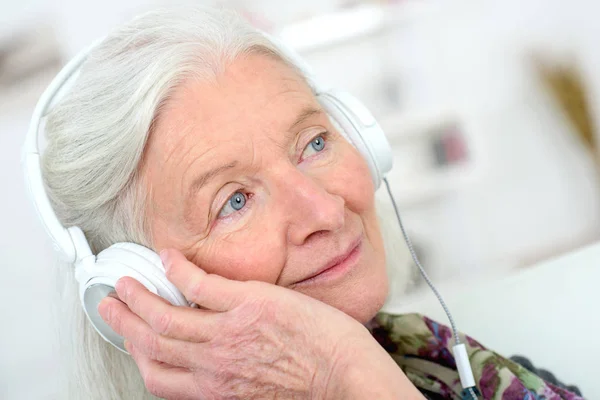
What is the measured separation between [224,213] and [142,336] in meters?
0.28

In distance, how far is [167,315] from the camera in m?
1.12

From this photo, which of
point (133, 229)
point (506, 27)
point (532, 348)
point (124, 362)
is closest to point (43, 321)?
point (124, 362)

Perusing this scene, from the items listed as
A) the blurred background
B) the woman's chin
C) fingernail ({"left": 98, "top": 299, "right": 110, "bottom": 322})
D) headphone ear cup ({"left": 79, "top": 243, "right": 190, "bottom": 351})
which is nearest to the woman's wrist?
the woman's chin

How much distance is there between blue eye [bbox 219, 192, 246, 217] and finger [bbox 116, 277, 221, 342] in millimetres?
214

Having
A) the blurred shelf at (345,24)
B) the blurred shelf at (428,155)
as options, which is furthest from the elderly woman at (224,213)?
the blurred shelf at (428,155)

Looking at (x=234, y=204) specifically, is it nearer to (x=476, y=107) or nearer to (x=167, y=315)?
(x=167, y=315)

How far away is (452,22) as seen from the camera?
3.17m

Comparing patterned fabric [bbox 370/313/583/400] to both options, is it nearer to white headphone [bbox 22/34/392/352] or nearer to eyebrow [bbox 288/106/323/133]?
white headphone [bbox 22/34/392/352]

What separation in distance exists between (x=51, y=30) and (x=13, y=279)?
0.95 metres

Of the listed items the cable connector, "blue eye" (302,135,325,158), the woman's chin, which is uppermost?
"blue eye" (302,135,325,158)

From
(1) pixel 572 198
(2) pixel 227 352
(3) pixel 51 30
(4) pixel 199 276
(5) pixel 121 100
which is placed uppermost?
(3) pixel 51 30

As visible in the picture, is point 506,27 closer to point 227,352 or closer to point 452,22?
point 452,22

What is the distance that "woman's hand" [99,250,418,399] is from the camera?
1.06 metres

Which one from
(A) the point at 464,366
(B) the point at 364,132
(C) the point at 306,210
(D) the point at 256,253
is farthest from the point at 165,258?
(A) the point at 464,366
